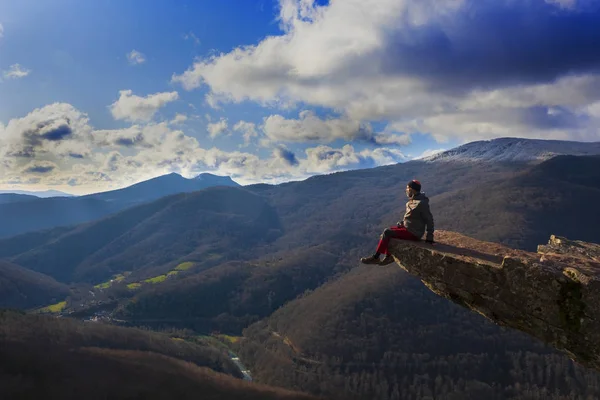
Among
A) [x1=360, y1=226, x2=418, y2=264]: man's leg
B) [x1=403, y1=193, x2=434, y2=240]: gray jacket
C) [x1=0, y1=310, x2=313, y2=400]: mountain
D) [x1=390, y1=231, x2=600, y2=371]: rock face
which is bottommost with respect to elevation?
[x1=0, y1=310, x2=313, y2=400]: mountain

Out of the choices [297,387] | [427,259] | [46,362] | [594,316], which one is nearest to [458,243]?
[427,259]

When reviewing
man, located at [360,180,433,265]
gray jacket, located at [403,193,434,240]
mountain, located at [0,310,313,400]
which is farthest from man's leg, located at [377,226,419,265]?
mountain, located at [0,310,313,400]

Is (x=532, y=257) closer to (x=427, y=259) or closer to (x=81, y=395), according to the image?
(x=427, y=259)

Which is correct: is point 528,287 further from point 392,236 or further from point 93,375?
point 93,375

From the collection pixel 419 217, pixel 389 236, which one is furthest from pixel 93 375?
pixel 419 217

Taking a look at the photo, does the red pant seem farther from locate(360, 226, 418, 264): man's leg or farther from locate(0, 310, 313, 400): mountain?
locate(0, 310, 313, 400): mountain

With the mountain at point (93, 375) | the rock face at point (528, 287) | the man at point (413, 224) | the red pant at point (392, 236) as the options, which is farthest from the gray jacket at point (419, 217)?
the mountain at point (93, 375)
